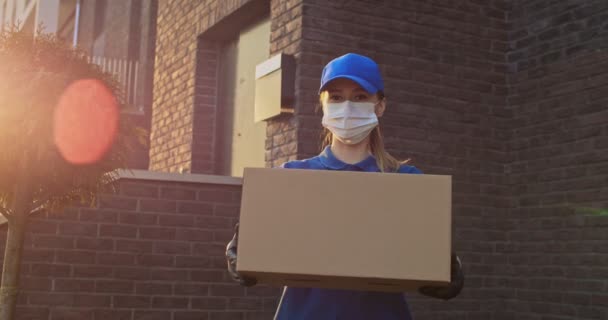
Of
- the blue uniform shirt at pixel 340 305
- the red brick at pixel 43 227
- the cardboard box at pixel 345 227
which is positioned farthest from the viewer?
the red brick at pixel 43 227

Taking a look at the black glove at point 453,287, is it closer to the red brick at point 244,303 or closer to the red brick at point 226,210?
the red brick at point 244,303

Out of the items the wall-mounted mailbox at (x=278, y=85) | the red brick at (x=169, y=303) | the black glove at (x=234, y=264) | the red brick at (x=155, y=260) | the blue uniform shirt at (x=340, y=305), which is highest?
the wall-mounted mailbox at (x=278, y=85)

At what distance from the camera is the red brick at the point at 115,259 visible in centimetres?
530

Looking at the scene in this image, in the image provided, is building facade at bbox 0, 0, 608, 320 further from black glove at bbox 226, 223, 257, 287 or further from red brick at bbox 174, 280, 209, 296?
black glove at bbox 226, 223, 257, 287

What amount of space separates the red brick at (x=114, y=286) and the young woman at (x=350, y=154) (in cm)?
289

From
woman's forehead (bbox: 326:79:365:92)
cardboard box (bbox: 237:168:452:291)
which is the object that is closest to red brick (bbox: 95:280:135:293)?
woman's forehead (bbox: 326:79:365:92)

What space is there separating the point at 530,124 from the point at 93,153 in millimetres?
3497

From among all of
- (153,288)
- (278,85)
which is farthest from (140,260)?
(278,85)

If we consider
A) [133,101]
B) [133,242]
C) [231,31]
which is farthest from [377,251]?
[133,101]

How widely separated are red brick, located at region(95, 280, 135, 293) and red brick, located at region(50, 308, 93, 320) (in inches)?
6.4

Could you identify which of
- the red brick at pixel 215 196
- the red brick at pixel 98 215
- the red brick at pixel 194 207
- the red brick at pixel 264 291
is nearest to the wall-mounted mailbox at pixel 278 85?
the red brick at pixel 215 196

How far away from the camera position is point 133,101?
449 inches

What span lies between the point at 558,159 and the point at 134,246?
305 centimetres

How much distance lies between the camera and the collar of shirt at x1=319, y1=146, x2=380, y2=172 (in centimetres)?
268
